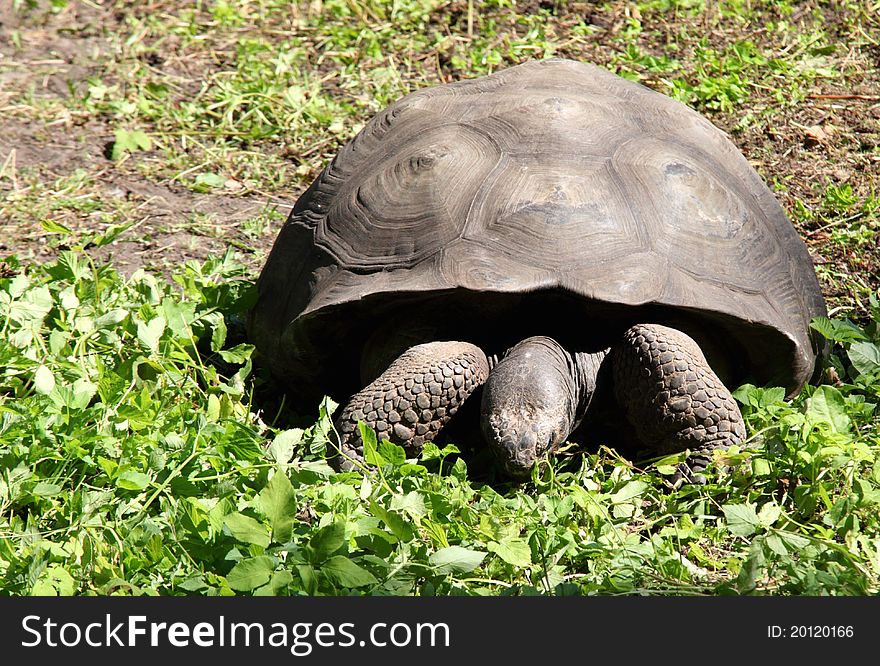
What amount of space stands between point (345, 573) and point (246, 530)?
277mm

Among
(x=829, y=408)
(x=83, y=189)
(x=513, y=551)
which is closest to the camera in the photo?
(x=513, y=551)

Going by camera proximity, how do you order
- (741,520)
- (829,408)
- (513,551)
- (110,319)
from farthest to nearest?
(110,319) < (829,408) < (741,520) < (513,551)

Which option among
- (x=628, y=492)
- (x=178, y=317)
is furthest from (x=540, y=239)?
(x=178, y=317)

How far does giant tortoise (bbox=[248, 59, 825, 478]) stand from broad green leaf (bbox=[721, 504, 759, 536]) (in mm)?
446

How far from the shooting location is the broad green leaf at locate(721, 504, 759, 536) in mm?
2840

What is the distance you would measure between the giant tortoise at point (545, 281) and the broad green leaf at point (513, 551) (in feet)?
1.25

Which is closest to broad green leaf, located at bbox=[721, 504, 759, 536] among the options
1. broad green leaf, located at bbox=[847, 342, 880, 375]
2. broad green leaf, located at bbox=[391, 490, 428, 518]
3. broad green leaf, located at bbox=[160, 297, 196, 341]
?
broad green leaf, located at bbox=[391, 490, 428, 518]

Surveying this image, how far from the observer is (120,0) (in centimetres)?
750

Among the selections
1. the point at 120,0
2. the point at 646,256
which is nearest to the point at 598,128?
the point at 646,256

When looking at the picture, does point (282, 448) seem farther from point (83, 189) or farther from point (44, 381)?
point (83, 189)

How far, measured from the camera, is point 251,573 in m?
2.49

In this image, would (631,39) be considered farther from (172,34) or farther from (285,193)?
(172,34)

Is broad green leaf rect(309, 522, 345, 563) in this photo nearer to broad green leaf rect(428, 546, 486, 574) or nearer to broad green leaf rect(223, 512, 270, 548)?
broad green leaf rect(223, 512, 270, 548)

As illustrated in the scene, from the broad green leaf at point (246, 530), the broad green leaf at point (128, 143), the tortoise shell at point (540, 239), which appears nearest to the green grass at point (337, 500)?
the broad green leaf at point (246, 530)
